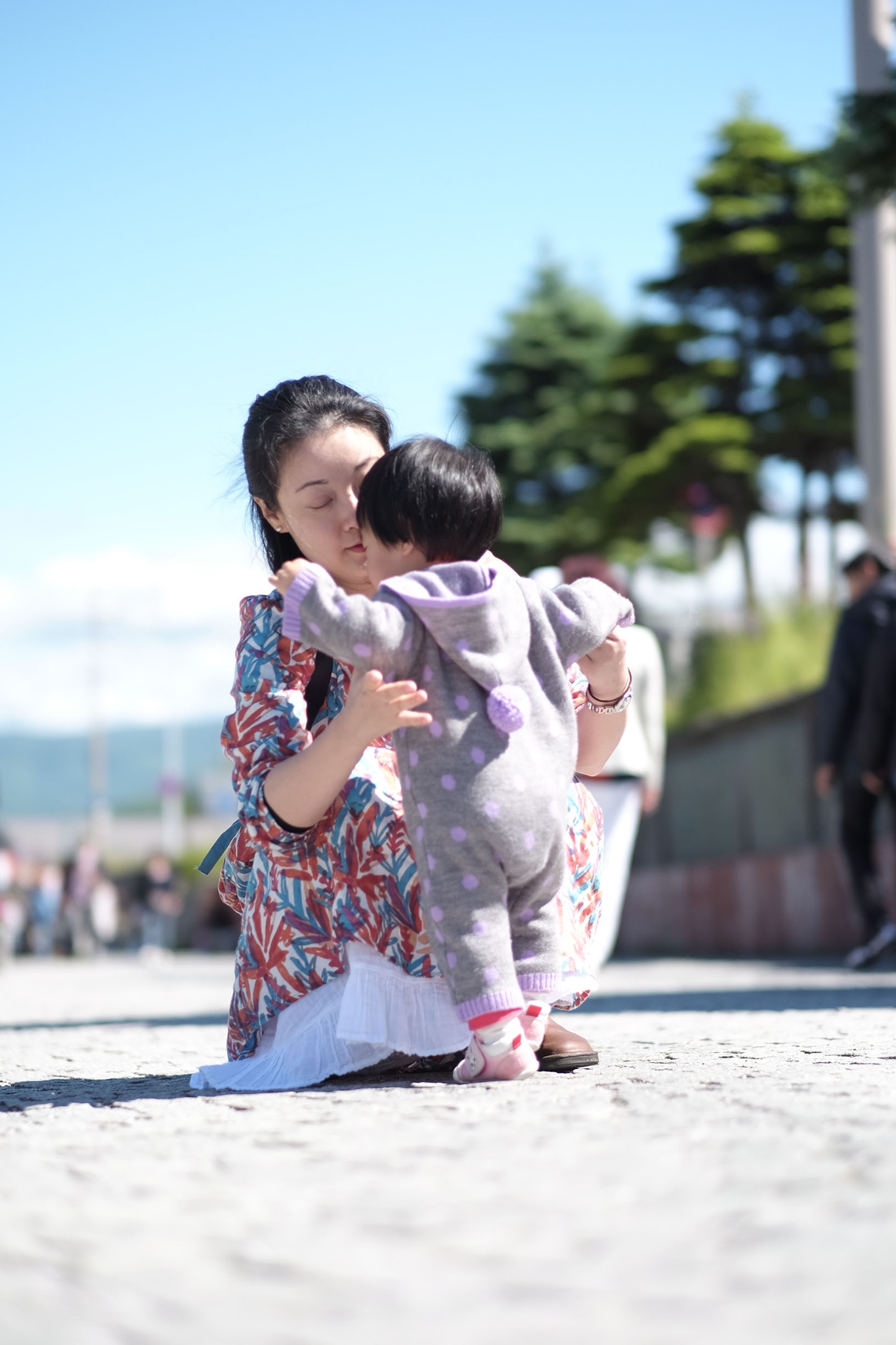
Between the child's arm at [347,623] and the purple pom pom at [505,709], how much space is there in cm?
16

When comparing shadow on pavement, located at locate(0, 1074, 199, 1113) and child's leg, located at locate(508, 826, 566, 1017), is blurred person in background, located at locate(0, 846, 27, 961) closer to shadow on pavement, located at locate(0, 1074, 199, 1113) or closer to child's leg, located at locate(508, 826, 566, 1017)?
shadow on pavement, located at locate(0, 1074, 199, 1113)

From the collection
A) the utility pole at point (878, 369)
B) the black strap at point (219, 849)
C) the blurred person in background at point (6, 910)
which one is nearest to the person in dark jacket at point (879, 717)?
the utility pole at point (878, 369)

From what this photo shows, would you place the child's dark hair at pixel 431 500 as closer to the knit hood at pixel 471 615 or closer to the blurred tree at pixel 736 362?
the knit hood at pixel 471 615

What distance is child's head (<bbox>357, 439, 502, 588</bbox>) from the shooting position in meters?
2.85

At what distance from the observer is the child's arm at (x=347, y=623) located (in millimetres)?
2682

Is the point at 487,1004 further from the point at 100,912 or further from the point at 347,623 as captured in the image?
the point at 100,912

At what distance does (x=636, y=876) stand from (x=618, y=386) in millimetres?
13058

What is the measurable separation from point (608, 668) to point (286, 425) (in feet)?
2.54

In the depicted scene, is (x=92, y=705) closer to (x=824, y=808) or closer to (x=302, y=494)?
(x=824, y=808)

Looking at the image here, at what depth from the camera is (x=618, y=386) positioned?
28.4 meters

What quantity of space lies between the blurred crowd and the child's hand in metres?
20.9

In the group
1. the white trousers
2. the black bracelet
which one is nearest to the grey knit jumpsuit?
the black bracelet

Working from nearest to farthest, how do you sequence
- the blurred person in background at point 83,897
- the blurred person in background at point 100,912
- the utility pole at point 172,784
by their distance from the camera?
the blurred person in background at point 83,897, the blurred person in background at point 100,912, the utility pole at point 172,784

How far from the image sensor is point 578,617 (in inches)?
115
